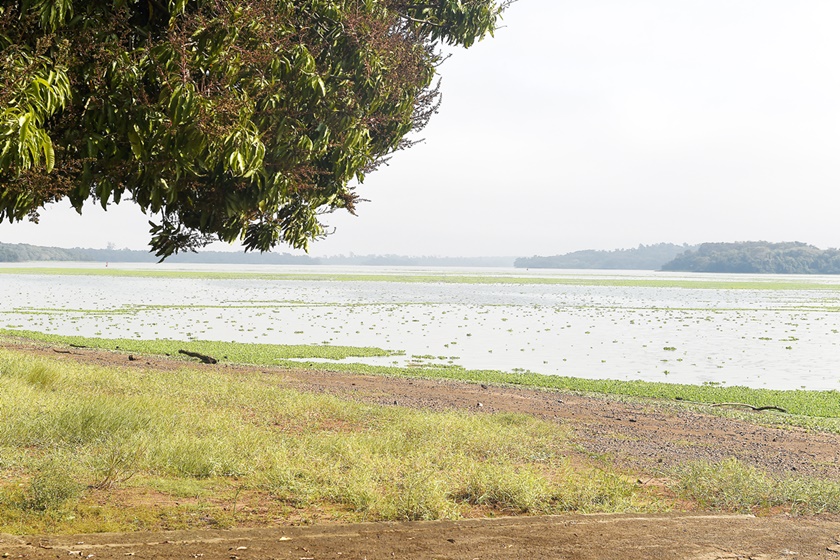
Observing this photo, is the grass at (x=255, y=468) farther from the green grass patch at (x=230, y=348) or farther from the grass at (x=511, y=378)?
the green grass patch at (x=230, y=348)

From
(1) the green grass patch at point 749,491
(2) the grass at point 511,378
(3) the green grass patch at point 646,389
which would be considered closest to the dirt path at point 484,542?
(1) the green grass patch at point 749,491

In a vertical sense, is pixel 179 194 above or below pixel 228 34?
below

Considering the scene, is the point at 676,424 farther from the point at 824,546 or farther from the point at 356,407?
the point at 824,546

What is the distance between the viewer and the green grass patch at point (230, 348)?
34094 millimetres

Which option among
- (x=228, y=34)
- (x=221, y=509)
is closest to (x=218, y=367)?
(x=221, y=509)

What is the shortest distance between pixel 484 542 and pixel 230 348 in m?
29.9

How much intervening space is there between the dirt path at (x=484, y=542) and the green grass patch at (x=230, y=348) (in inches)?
929

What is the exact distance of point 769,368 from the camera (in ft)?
114

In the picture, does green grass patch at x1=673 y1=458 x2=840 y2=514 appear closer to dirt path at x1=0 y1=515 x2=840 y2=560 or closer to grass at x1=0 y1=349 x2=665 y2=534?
grass at x1=0 y1=349 x2=665 y2=534

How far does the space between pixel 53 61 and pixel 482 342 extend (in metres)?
38.0

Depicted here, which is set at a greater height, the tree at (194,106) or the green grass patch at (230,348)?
the tree at (194,106)

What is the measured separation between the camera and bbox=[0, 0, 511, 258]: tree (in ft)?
20.7

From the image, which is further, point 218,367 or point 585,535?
point 218,367

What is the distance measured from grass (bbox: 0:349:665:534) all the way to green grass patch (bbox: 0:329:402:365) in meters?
16.2
